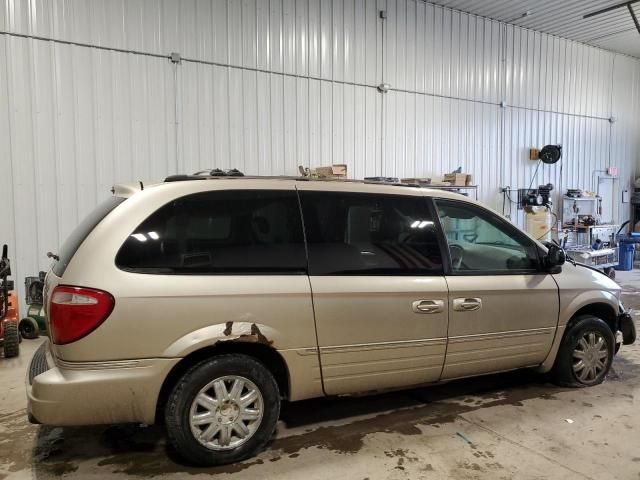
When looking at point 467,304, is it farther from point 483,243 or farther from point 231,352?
point 231,352

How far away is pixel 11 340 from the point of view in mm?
4902

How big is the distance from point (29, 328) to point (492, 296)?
194 inches

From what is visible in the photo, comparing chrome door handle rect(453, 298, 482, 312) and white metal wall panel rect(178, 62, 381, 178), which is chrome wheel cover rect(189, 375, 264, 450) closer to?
chrome door handle rect(453, 298, 482, 312)

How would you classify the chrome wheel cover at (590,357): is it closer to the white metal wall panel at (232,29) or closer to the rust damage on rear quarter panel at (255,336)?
the rust damage on rear quarter panel at (255,336)

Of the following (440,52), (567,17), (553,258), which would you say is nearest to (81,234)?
(553,258)

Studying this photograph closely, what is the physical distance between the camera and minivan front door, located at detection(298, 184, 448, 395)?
10.0 feet

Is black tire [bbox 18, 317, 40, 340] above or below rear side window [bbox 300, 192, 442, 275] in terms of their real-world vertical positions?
below

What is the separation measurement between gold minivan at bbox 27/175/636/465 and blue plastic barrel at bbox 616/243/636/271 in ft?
31.3

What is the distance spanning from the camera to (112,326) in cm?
254

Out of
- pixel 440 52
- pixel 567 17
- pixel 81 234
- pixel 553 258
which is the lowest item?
pixel 553 258

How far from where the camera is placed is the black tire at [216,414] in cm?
273

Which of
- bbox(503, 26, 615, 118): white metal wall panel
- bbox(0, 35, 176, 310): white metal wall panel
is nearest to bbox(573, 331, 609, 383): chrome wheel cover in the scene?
bbox(0, 35, 176, 310): white metal wall panel

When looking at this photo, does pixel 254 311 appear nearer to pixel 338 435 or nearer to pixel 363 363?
pixel 363 363

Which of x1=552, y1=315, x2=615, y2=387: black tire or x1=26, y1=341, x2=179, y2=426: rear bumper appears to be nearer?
x1=26, y1=341, x2=179, y2=426: rear bumper
